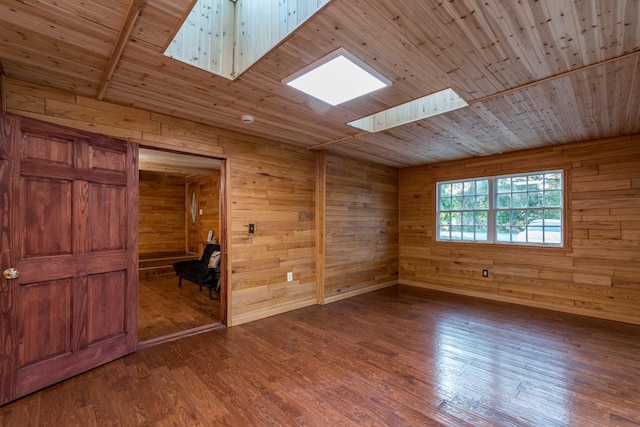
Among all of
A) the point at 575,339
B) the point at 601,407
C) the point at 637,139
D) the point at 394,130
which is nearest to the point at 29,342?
the point at 394,130

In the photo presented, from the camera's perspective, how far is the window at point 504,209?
4473 millimetres

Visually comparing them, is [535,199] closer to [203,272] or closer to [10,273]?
[203,272]

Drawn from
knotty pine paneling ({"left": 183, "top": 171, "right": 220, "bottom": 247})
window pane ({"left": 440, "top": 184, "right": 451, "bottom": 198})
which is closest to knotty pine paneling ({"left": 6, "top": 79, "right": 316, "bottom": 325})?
window pane ({"left": 440, "top": 184, "right": 451, "bottom": 198})

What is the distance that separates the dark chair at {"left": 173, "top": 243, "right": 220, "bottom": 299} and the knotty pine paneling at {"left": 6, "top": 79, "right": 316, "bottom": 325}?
1331mm

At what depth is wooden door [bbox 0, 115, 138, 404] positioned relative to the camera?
2096 mm

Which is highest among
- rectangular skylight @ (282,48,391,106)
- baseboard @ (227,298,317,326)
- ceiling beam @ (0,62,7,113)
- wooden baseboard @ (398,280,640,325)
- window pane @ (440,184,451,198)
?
rectangular skylight @ (282,48,391,106)

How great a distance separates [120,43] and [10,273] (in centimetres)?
179

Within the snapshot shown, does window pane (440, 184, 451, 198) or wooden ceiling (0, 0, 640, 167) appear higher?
wooden ceiling (0, 0, 640, 167)

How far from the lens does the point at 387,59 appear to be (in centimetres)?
206

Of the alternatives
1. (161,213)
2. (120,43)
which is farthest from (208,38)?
(161,213)

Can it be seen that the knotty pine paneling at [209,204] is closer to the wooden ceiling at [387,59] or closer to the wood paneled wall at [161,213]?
the wood paneled wall at [161,213]

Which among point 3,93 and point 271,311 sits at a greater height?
point 3,93

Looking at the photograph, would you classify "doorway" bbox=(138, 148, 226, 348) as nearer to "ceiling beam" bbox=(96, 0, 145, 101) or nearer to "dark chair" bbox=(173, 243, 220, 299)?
"dark chair" bbox=(173, 243, 220, 299)

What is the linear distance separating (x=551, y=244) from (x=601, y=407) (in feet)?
9.75
